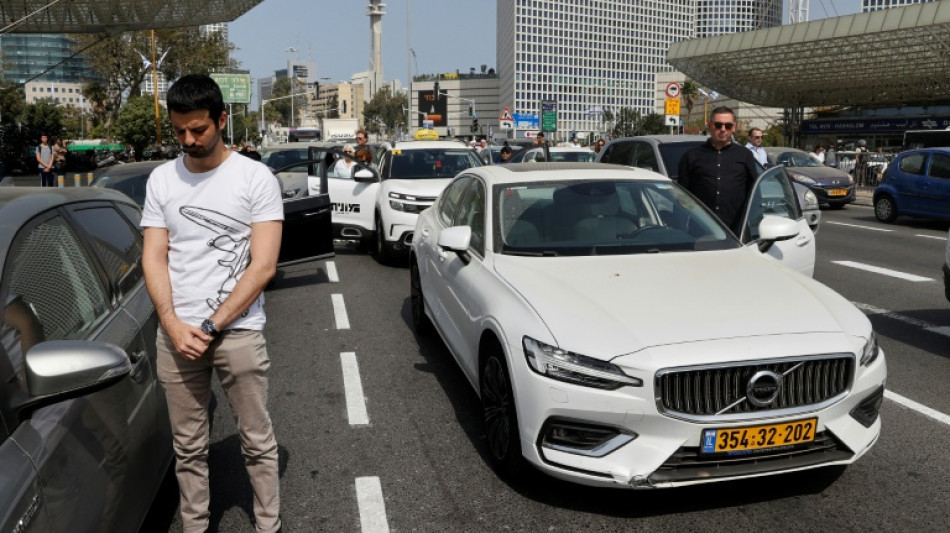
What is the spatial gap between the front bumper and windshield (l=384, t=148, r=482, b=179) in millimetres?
8851

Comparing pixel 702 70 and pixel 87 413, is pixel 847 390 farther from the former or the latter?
pixel 702 70

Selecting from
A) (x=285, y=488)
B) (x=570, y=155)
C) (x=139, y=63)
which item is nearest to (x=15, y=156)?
(x=139, y=63)

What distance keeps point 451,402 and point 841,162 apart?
95.4ft

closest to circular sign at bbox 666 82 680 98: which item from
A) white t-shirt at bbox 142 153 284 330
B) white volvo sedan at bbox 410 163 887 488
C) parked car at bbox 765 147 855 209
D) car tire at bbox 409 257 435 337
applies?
parked car at bbox 765 147 855 209

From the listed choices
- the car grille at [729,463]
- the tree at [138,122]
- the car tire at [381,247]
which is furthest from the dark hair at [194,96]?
the tree at [138,122]

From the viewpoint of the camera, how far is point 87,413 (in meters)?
2.69

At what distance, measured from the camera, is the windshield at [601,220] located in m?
5.12

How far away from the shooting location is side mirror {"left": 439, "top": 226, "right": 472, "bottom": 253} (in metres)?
5.15

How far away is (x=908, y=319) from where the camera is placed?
8281 millimetres

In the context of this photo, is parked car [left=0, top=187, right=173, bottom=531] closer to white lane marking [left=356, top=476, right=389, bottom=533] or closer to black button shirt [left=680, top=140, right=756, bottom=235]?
white lane marking [left=356, top=476, right=389, bottom=533]

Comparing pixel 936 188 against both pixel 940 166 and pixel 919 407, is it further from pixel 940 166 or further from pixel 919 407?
pixel 919 407

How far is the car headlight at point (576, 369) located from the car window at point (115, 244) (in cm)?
178

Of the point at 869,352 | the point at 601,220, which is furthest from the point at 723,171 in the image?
the point at 869,352

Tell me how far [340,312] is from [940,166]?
13185 mm
